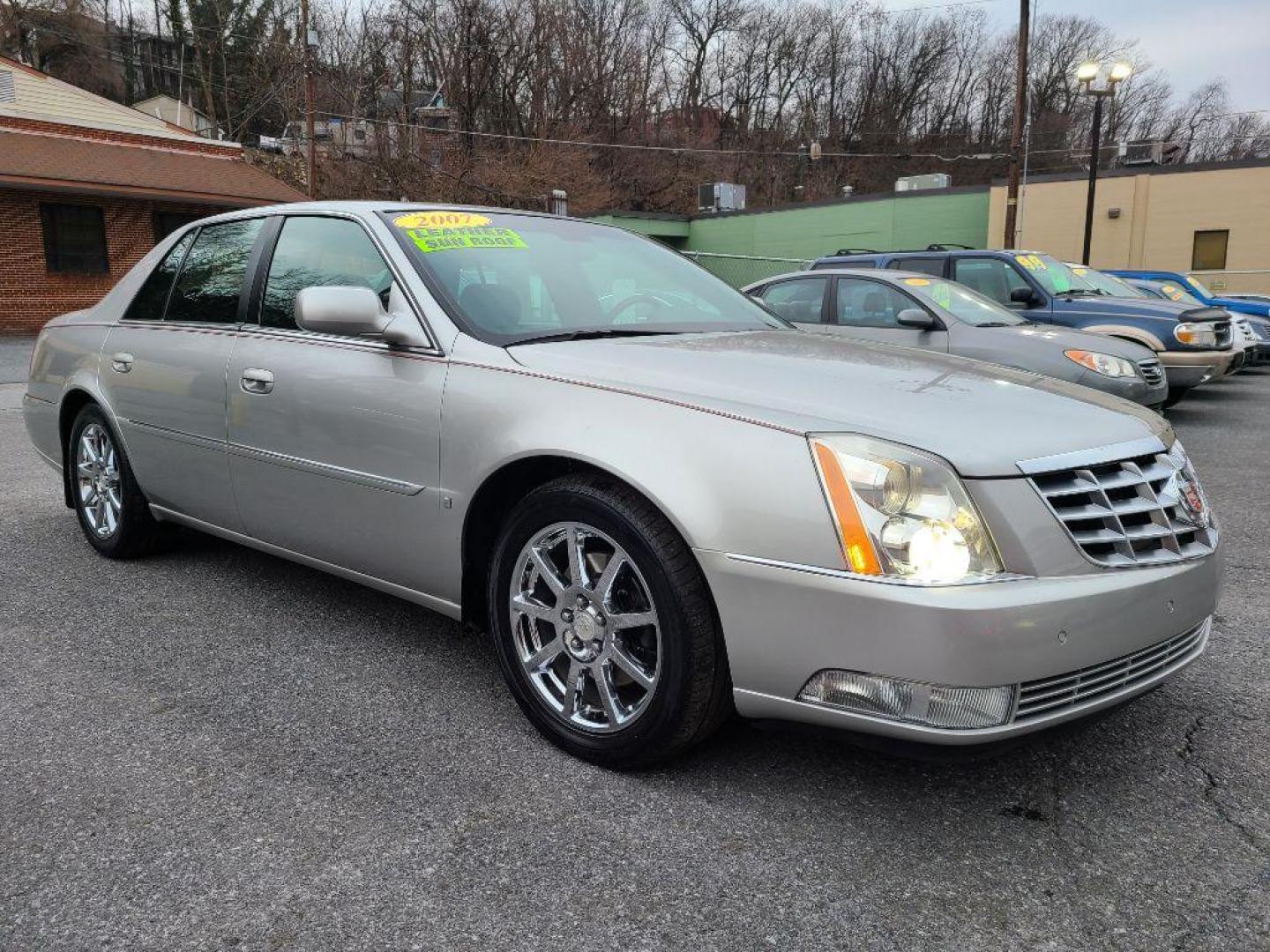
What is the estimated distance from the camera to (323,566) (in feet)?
11.3

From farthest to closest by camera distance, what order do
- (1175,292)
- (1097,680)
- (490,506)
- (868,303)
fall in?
1. (1175,292)
2. (868,303)
3. (490,506)
4. (1097,680)

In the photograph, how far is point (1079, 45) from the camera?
54.1 m

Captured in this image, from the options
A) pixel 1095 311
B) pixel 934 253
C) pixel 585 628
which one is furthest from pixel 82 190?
pixel 585 628

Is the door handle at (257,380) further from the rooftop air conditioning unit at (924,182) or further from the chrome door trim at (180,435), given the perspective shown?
the rooftop air conditioning unit at (924,182)

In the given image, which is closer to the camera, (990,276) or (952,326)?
(952,326)

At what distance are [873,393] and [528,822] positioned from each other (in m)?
1.35

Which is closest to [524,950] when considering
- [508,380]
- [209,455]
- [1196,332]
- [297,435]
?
[508,380]

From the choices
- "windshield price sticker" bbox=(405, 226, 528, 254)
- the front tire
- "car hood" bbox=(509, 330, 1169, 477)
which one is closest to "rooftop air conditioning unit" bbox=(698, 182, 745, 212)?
"windshield price sticker" bbox=(405, 226, 528, 254)

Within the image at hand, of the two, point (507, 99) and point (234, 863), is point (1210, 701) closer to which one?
point (234, 863)

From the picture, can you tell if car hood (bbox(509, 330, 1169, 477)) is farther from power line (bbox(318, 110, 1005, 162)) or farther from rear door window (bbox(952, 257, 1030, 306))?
power line (bbox(318, 110, 1005, 162))

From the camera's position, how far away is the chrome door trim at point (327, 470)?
2.99m

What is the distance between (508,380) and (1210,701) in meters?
2.35

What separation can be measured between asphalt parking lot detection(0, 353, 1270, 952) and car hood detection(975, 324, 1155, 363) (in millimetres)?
4532

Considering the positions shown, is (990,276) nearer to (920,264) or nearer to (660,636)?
(920,264)
